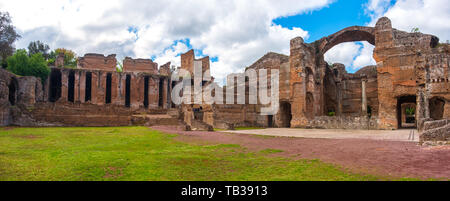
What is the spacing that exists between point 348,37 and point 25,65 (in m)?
38.8

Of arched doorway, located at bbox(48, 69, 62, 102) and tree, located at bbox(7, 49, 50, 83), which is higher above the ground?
tree, located at bbox(7, 49, 50, 83)

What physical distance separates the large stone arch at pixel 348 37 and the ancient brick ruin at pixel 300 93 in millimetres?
98

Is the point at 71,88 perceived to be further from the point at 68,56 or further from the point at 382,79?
the point at 382,79

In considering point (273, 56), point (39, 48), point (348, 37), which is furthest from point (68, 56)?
point (348, 37)

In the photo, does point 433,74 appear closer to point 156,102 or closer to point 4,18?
point 156,102

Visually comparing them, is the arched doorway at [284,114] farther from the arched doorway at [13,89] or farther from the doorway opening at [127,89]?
the arched doorway at [13,89]

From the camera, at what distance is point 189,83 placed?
141 feet

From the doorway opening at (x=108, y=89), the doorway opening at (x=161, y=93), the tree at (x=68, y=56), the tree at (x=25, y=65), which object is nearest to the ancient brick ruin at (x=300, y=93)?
the doorway opening at (x=108, y=89)

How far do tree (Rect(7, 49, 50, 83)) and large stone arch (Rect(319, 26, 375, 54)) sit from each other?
35.4 meters

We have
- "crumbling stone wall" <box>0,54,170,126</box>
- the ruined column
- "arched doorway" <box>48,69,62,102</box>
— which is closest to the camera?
"crumbling stone wall" <box>0,54,170,126</box>

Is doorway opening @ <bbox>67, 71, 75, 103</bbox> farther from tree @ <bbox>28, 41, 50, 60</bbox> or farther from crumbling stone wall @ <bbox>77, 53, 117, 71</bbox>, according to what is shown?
tree @ <bbox>28, 41, 50, 60</bbox>

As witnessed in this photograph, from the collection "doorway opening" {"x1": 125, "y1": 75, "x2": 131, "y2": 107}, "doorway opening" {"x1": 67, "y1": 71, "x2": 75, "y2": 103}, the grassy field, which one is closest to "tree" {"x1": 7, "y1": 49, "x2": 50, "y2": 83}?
"doorway opening" {"x1": 67, "y1": 71, "x2": 75, "y2": 103}

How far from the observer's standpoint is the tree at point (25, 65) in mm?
32781

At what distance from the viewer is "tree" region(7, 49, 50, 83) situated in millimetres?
32781
